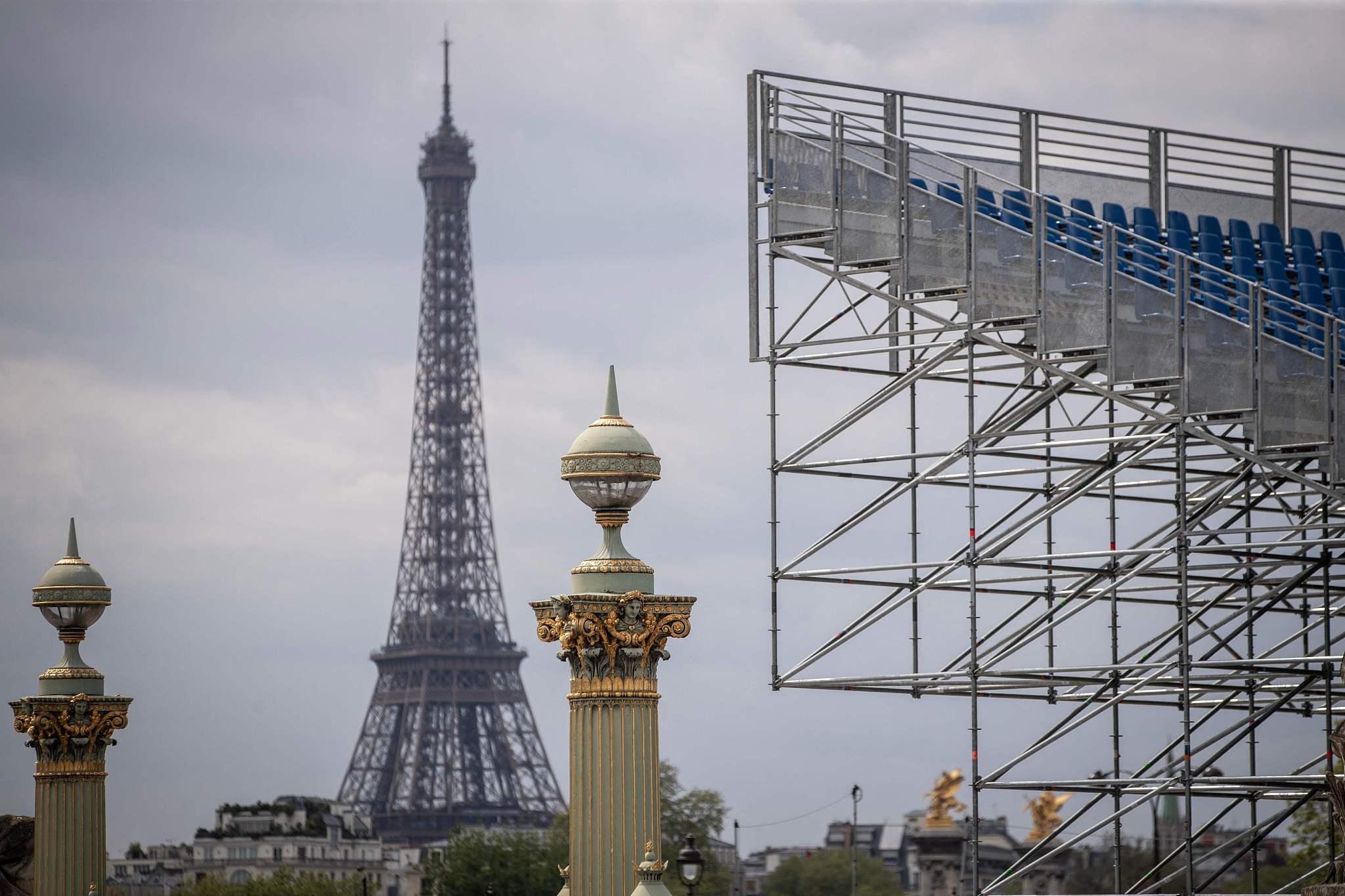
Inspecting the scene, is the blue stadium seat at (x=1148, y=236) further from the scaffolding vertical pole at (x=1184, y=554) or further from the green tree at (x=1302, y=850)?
the green tree at (x=1302, y=850)

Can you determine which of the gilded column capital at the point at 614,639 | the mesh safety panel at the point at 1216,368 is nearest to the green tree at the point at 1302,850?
the mesh safety panel at the point at 1216,368

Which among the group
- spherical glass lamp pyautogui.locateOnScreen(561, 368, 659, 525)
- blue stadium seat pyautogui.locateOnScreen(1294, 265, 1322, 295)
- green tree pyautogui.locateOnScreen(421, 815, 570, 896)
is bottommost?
green tree pyautogui.locateOnScreen(421, 815, 570, 896)

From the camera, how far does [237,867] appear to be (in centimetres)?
9538

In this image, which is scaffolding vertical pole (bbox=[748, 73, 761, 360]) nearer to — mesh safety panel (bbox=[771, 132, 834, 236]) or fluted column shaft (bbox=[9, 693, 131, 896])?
mesh safety panel (bbox=[771, 132, 834, 236])

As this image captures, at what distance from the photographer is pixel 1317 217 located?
25.7 meters

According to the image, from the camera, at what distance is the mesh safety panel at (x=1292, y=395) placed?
64.7ft

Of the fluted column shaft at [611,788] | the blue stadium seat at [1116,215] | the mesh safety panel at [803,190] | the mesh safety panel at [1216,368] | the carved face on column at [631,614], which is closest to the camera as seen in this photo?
the fluted column shaft at [611,788]

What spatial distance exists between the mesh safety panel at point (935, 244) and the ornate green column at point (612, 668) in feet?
29.2

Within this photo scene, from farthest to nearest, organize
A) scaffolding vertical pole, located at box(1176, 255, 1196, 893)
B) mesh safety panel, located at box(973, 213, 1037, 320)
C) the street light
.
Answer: mesh safety panel, located at box(973, 213, 1037, 320)
scaffolding vertical pole, located at box(1176, 255, 1196, 893)
the street light

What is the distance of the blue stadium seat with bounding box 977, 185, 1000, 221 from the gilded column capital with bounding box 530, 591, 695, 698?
930 cm

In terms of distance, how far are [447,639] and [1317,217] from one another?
254 ft

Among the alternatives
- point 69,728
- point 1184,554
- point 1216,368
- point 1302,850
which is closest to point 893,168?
point 1216,368

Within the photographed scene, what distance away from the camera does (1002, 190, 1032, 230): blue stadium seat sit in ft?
69.7

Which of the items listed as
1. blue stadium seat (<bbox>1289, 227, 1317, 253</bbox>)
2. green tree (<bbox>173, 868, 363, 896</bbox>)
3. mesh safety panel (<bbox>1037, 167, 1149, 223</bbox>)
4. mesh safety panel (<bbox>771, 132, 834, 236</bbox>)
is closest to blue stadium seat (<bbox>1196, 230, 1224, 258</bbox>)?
mesh safety panel (<bbox>1037, 167, 1149, 223</bbox>)
